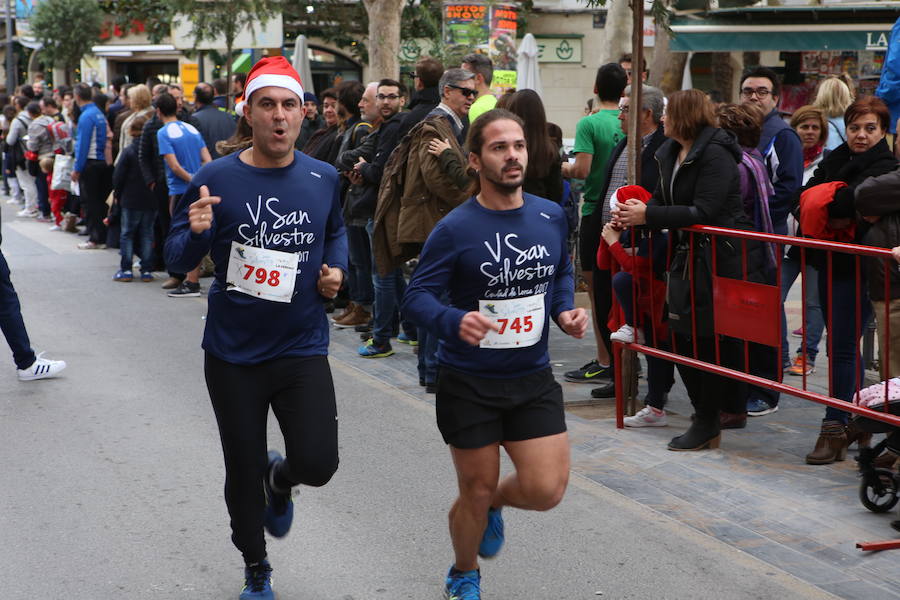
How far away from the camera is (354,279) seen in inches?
396

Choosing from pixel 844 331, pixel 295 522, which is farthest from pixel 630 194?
pixel 295 522

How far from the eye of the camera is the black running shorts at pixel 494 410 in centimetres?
407

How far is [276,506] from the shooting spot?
4.49 metres

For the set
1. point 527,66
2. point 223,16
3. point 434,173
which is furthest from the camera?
point 527,66

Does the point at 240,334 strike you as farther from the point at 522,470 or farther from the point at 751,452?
the point at 751,452

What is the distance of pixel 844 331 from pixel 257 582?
332 centimetres

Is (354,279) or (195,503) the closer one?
(195,503)

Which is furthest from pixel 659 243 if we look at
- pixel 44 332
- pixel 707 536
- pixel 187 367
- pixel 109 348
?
pixel 44 332

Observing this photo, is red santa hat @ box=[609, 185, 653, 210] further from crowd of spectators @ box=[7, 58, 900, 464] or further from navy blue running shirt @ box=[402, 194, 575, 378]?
navy blue running shirt @ box=[402, 194, 575, 378]

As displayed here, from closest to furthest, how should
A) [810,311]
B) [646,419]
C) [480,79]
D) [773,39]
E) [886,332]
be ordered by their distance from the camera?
1. [886,332]
2. [646,419]
3. [810,311]
4. [480,79]
5. [773,39]

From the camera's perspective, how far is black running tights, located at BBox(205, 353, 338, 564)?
4238 millimetres

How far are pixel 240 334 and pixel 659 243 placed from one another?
306cm

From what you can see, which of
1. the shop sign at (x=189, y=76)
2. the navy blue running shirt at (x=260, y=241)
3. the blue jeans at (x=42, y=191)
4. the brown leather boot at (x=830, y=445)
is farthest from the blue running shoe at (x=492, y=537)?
the shop sign at (x=189, y=76)

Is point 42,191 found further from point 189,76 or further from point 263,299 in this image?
point 189,76
